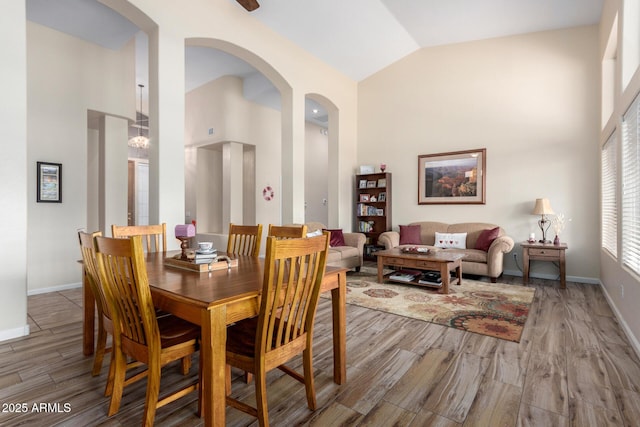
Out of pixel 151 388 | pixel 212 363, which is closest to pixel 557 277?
pixel 212 363

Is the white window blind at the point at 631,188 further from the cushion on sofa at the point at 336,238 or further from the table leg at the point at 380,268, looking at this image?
the cushion on sofa at the point at 336,238

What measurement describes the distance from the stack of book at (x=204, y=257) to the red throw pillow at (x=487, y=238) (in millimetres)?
4420

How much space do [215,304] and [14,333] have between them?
2.62 meters

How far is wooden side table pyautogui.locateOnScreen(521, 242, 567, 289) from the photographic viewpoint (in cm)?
455

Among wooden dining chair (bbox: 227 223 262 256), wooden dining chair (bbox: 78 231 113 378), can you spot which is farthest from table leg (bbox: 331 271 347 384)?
wooden dining chair (bbox: 78 231 113 378)

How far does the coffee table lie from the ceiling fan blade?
3.76 metres

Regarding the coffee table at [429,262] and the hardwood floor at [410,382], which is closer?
the hardwood floor at [410,382]

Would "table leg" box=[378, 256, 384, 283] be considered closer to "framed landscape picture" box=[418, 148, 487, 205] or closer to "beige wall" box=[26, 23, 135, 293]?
"framed landscape picture" box=[418, 148, 487, 205]

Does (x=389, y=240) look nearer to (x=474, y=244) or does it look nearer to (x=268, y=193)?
(x=474, y=244)

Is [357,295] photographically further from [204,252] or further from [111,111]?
[111,111]

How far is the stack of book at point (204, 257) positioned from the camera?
2.03 metres

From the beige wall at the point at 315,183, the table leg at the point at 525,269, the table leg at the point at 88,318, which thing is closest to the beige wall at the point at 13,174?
the table leg at the point at 88,318

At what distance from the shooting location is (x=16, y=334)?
2.74 metres

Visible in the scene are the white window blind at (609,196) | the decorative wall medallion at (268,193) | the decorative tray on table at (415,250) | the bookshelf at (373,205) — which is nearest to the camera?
the white window blind at (609,196)
